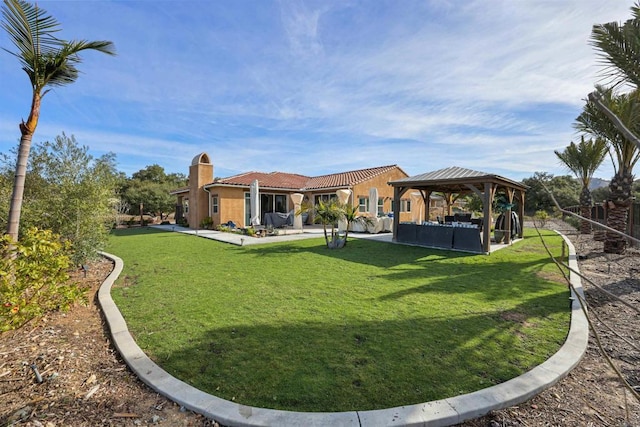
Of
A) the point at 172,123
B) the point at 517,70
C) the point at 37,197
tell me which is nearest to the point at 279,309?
the point at 37,197

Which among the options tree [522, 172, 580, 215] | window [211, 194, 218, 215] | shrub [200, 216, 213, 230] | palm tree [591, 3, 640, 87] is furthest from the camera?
tree [522, 172, 580, 215]

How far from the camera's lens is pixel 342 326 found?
→ 4.77m

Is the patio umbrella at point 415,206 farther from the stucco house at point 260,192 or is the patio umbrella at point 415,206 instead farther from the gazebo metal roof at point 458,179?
the gazebo metal roof at point 458,179

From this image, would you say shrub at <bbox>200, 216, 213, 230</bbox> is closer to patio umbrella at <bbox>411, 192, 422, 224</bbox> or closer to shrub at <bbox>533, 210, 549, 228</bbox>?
patio umbrella at <bbox>411, 192, 422, 224</bbox>

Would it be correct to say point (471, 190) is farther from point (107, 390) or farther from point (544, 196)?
point (544, 196)

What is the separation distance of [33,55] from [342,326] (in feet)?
22.4

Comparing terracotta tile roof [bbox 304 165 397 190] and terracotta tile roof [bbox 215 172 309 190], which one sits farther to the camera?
terracotta tile roof [bbox 304 165 397 190]

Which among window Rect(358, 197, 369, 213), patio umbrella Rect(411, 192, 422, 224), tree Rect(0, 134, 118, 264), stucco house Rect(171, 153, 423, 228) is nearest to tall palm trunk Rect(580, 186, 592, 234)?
patio umbrella Rect(411, 192, 422, 224)

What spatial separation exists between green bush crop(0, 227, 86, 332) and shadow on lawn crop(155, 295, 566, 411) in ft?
5.63

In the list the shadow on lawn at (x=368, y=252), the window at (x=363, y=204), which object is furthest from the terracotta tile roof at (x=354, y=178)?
the shadow on lawn at (x=368, y=252)

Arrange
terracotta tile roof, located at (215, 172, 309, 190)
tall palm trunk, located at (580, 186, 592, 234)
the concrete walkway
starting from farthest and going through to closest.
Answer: terracotta tile roof, located at (215, 172, 309, 190), tall palm trunk, located at (580, 186, 592, 234), the concrete walkway

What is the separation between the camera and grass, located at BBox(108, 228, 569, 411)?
3.32 m

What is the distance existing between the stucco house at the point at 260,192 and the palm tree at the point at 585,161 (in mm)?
11061

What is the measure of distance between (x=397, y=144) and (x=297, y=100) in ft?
39.1
